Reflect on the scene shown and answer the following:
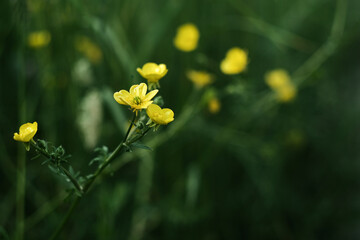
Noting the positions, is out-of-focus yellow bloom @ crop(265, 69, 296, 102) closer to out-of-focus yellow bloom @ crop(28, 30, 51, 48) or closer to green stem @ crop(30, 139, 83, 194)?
out-of-focus yellow bloom @ crop(28, 30, 51, 48)

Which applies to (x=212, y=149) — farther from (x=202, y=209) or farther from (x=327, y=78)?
(x=327, y=78)

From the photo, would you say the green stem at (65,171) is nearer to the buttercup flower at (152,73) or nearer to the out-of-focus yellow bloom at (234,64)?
the buttercup flower at (152,73)

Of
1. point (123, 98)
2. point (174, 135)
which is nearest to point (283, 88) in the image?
point (174, 135)

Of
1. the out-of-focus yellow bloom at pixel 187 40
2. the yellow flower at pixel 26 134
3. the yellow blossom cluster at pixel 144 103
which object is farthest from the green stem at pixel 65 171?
the out-of-focus yellow bloom at pixel 187 40

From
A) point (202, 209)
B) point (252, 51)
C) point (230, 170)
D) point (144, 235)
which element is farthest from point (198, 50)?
point (144, 235)

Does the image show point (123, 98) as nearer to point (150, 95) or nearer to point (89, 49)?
point (150, 95)
